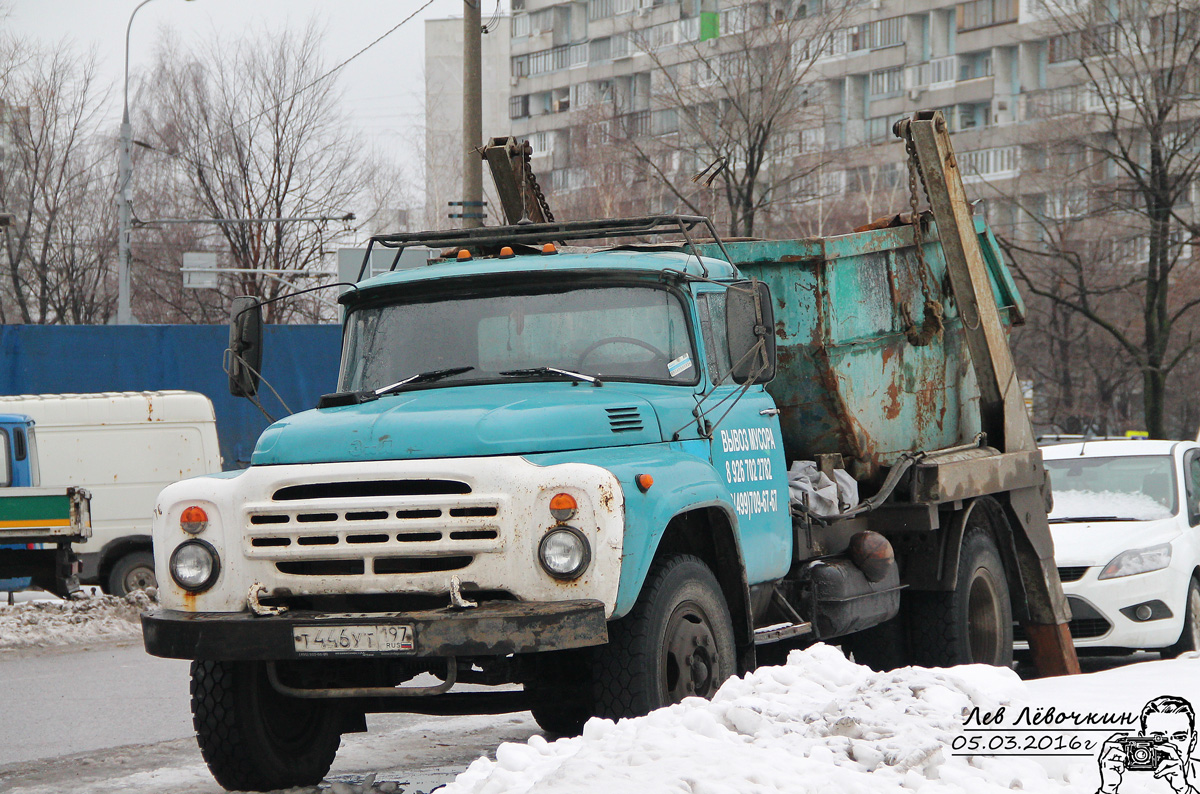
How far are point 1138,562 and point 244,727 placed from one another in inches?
266

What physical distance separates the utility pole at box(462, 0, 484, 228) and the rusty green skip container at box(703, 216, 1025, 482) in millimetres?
7149

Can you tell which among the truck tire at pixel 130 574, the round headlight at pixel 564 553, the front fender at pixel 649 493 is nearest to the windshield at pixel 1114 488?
the front fender at pixel 649 493

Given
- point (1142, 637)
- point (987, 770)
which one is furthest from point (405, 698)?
point (1142, 637)

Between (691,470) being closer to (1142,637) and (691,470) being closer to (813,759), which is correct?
(813,759)

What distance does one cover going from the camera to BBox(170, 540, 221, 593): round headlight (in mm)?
5836

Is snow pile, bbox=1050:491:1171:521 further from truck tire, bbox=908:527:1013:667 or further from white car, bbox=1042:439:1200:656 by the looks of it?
truck tire, bbox=908:527:1013:667

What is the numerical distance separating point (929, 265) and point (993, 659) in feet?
8.11

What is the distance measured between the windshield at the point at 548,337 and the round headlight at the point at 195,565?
123 centimetres

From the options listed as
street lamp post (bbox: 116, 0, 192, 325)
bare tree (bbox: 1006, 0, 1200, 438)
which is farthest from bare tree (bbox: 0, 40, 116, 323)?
bare tree (bbox: 1006, 0, 1200, 438)

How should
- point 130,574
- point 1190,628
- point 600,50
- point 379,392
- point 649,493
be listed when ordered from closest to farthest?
point 649,493
point 379,392
point 1190,628
point 130,574
point 600,50

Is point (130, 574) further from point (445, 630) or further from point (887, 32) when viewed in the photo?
point (887, 32)

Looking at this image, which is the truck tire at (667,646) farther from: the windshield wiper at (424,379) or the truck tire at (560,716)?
the windshield wiper at (424,379)

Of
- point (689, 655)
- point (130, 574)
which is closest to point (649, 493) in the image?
point (689, 655)

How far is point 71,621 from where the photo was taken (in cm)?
1417
